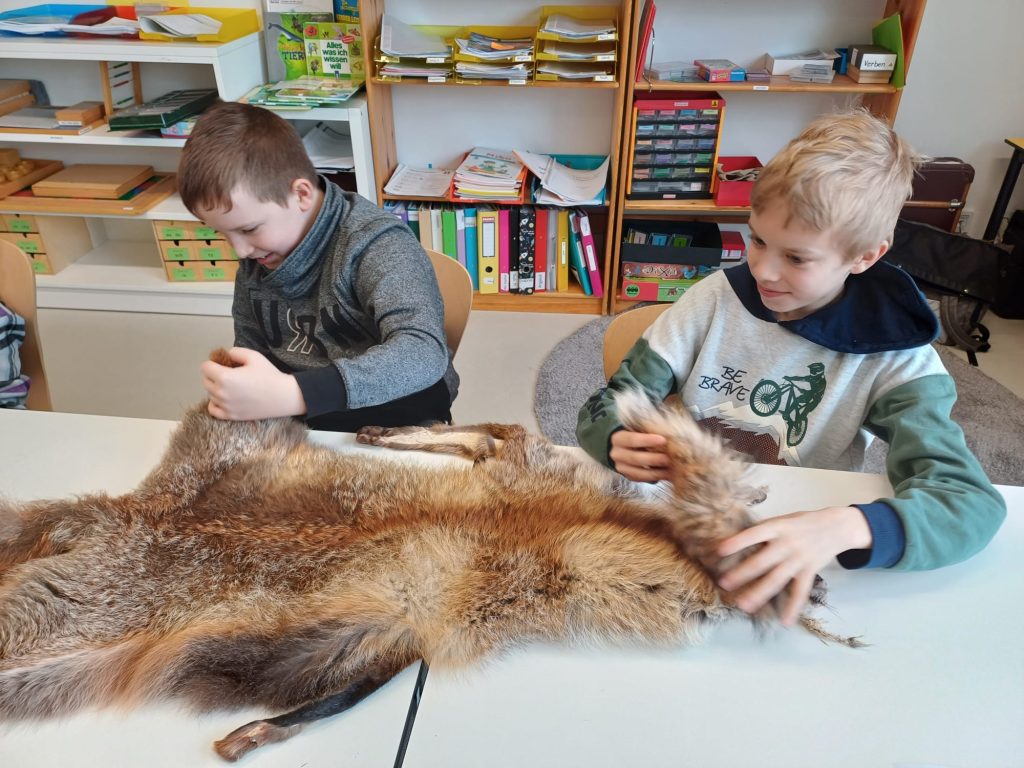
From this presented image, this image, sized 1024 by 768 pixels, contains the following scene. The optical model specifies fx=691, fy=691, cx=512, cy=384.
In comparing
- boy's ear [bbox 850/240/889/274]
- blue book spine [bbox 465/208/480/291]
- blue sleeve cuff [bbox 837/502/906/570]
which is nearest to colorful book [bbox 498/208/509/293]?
blue book spine [bbox 465/208/480/291]

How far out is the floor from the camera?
2.52 m

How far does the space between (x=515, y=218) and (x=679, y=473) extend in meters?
2.25

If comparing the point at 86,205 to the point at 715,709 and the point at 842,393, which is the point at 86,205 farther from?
the point at 715,709

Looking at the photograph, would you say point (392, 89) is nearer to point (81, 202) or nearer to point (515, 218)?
point (515, 218)

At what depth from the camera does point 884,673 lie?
29.8 inches

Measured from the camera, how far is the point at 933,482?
90 cm

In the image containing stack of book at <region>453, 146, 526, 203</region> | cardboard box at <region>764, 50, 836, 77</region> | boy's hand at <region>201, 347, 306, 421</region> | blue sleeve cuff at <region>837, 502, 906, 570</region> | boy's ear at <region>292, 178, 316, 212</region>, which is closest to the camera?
blue sleeve cuff at <region>837, 502, 906, 570</region>

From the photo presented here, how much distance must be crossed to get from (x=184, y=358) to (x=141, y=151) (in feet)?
3.68

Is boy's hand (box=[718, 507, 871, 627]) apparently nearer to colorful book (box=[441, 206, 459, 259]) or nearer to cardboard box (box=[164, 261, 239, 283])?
colorful book (box=[441, 206, 459, 259])

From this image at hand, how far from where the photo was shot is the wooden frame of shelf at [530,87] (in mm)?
2582

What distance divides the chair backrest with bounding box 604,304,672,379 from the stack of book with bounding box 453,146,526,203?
59.7 inches

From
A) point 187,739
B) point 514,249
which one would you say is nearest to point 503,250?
point 514,249

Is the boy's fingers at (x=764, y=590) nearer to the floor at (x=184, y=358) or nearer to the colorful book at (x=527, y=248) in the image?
the floor at (x=184, y=358)

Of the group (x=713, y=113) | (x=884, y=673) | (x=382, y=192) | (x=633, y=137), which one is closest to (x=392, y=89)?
(x=382, y=192)
